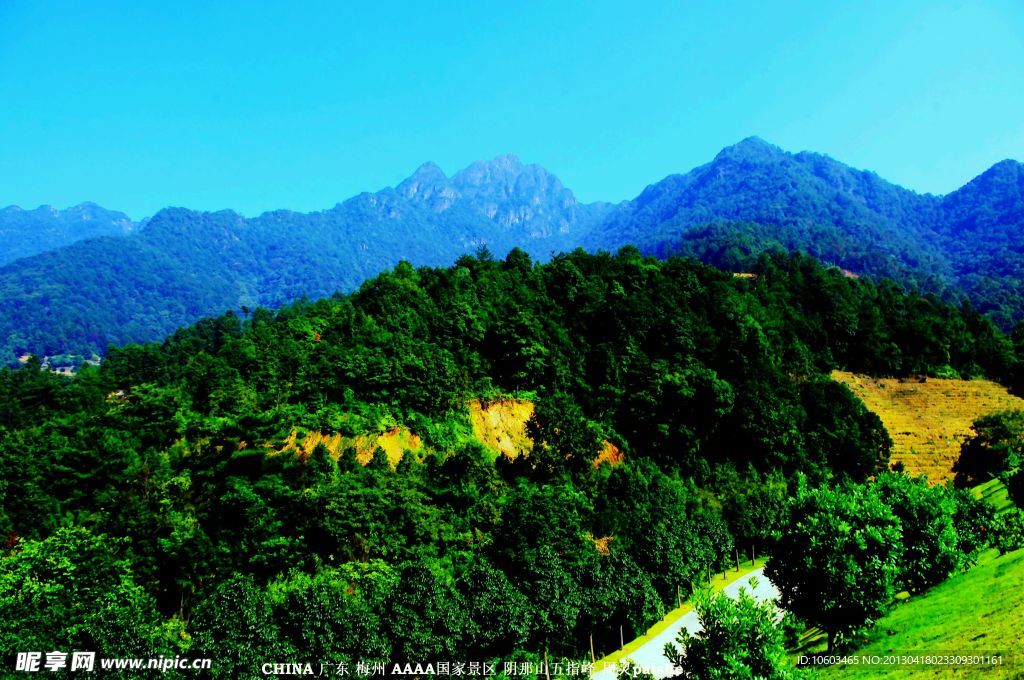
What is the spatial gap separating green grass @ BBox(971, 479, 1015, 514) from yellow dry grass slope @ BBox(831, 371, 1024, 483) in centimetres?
545

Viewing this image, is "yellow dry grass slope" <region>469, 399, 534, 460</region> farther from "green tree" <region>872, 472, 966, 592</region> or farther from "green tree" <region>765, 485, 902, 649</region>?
"green tree" <region>872, 472, 966, 592</region>

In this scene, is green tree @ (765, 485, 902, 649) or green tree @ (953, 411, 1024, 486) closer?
green tree @ (765, 485, 902, 649)

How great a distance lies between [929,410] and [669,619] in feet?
128

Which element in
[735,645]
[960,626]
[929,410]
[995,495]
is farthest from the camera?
[929,410]

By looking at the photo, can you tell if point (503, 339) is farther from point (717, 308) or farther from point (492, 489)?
point (717, 308)

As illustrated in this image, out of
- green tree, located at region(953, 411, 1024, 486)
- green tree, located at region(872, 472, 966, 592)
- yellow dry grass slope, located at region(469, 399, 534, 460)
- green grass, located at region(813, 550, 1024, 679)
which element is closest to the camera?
green grass, located at region(813, 550, 1024, 679)

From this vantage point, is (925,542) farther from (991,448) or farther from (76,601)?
(76,601)

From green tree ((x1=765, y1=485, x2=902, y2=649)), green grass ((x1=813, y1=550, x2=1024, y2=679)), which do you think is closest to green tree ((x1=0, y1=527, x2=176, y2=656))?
green grass ((x1=813, y1=550, x2=1024, y2=679))

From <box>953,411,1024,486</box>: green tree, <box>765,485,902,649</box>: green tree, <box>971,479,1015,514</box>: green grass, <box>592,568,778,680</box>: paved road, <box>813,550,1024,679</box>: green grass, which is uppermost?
<box>953,411,1024,486</box>: green tree

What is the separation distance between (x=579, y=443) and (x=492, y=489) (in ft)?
25.1

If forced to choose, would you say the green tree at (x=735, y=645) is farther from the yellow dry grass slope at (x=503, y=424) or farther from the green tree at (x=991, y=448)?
the green tree at (x=991, y=448)

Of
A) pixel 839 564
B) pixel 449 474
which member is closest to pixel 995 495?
pixel 839 564

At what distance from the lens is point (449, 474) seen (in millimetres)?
36094

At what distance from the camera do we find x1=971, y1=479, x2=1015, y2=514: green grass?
106 ft
